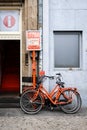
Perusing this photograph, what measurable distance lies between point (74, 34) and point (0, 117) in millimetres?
3698

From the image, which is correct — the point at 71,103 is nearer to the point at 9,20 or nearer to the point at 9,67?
the point at 9,20

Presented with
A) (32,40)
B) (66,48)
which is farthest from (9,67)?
(32,40)

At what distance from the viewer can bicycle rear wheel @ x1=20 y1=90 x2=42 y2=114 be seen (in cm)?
846

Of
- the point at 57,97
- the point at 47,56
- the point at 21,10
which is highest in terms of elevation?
the point at 21,10

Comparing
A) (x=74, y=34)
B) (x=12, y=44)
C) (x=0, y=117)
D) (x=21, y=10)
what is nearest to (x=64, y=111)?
(x=0, y=117)

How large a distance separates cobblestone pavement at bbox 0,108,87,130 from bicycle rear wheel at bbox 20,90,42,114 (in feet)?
0.57

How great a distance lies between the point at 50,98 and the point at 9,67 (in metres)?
7.95

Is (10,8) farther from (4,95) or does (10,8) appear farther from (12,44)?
(12,44)

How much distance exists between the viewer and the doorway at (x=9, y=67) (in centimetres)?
1251

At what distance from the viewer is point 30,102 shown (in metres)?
8.48

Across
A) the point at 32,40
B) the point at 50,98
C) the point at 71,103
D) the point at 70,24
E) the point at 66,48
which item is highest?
the point at 70,24

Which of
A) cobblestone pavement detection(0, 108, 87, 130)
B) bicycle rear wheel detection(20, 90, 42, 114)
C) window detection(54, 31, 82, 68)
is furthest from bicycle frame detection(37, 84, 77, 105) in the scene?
window detection(54, 31, 82, 68)

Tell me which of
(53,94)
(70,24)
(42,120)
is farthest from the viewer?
(70,24)

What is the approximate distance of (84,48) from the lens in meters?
9.42
